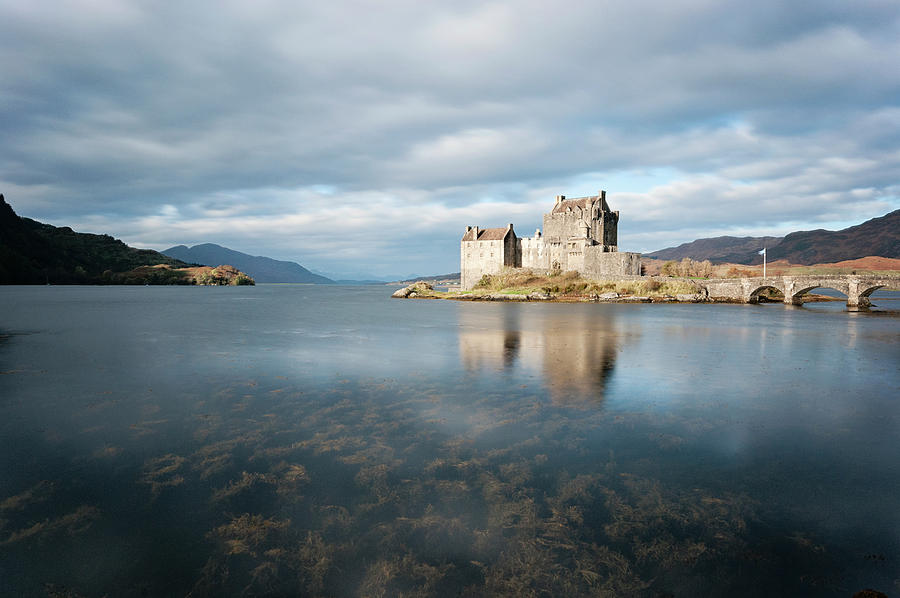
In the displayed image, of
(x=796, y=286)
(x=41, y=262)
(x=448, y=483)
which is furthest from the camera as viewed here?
(x=41, y=262)

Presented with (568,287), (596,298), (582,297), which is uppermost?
(568,287)

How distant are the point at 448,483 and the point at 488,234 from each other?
87502 mm

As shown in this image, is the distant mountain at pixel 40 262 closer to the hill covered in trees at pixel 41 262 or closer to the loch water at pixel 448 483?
the hill covered in trees at pixel 41 262

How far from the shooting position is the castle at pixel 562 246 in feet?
274

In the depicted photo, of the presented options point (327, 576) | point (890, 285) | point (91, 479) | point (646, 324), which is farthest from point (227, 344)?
point (890, 285)

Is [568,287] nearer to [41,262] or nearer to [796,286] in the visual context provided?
[796,286]

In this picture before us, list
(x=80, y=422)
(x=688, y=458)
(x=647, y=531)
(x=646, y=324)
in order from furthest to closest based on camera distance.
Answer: (x=646, y=324) < (x=80, y=422) < (x=688, y=458) < (x=647, y=531)

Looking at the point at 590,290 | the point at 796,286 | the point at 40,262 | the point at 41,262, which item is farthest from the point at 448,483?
the point at 41,262

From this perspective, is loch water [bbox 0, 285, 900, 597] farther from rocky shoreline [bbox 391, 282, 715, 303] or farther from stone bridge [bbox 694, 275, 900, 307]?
rocky shoreline [bbox 391, 282, 715, 303]

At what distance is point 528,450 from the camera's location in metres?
9.12

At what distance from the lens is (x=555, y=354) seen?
21406 millimetres

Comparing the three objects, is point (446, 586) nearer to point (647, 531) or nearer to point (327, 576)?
point (327, 576)

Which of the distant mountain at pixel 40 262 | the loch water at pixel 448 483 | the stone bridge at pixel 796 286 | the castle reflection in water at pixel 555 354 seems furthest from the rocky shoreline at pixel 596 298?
the distant mountain at pixel 40 262

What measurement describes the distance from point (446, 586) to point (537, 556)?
1.27 meters
